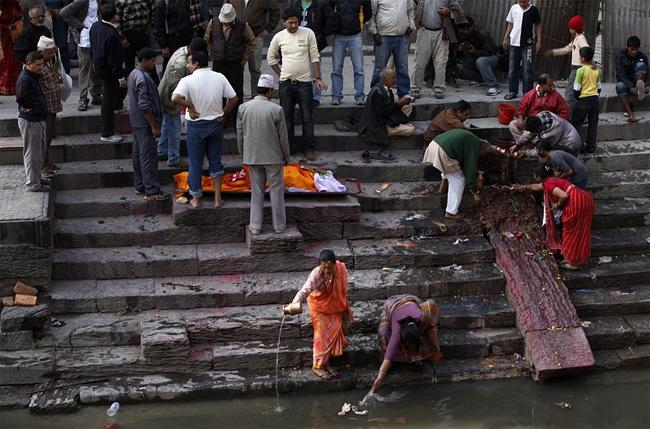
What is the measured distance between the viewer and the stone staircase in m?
9.43

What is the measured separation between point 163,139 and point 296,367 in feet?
11.1

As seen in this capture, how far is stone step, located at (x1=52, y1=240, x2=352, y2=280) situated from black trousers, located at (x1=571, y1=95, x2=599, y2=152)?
3.73 meters

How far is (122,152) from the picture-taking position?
38.2ft

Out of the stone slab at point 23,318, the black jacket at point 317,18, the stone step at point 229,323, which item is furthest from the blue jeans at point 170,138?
the stone slab at point 23,318

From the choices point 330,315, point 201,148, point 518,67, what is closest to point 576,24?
point 518,67

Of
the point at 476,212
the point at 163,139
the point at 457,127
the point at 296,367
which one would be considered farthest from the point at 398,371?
the point at 163,139

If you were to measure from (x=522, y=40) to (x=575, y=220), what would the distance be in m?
3.57

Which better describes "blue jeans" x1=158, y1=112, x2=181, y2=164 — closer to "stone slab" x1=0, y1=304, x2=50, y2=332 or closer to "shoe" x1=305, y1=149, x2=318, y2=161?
"shoe" x1=305, y1=149, x2=318, y2=161

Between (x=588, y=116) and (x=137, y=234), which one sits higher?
(x=588, y=116)

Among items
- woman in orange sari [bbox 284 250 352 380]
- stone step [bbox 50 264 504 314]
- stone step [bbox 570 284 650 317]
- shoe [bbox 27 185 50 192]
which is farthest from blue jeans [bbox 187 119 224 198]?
stone step [bbox 570 284 650 317]

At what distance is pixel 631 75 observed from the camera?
43.0 feet

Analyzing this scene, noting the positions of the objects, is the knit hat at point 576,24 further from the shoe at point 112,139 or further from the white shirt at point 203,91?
the shoe at point 112,139

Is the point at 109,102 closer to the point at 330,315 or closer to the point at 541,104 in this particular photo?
the point at 330,315

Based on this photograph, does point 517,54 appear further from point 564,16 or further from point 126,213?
point 126,213
